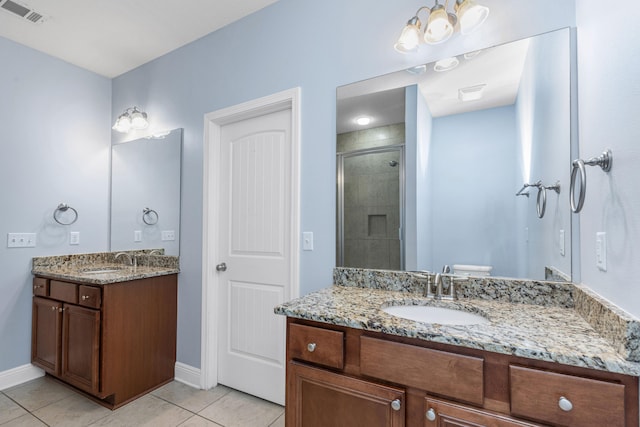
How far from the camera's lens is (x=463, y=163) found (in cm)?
156

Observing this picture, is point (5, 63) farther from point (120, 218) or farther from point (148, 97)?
point (120, 218)

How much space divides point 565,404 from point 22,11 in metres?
3.64

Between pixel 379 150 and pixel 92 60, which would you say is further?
pixel 92 60

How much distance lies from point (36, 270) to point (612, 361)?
3567 mm

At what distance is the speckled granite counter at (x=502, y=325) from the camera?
2.71 feet

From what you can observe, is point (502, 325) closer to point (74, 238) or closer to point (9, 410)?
point (9, 410)

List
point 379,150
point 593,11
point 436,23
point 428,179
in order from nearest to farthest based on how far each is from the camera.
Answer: point 593,11 < point 436,23 < point 428,179 < point 379,150

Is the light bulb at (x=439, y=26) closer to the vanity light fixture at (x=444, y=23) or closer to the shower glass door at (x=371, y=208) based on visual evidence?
the vanity light fixture at (x=444, y=23)

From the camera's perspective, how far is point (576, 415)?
2.70ft

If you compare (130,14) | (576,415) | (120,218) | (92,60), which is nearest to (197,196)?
(120,218)

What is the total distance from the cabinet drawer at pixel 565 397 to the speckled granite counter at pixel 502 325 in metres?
0.06

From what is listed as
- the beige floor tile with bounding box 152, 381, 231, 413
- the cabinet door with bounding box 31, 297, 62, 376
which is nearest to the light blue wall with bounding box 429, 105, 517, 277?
the beige floor tile with bounding box 152, 381, 231, 413

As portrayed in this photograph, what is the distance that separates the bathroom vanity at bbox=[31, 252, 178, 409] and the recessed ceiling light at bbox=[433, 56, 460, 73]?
2361mm

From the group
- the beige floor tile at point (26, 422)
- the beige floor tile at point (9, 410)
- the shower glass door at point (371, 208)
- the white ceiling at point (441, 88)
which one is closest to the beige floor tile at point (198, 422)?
the beige floor tile at point (26, 422)
